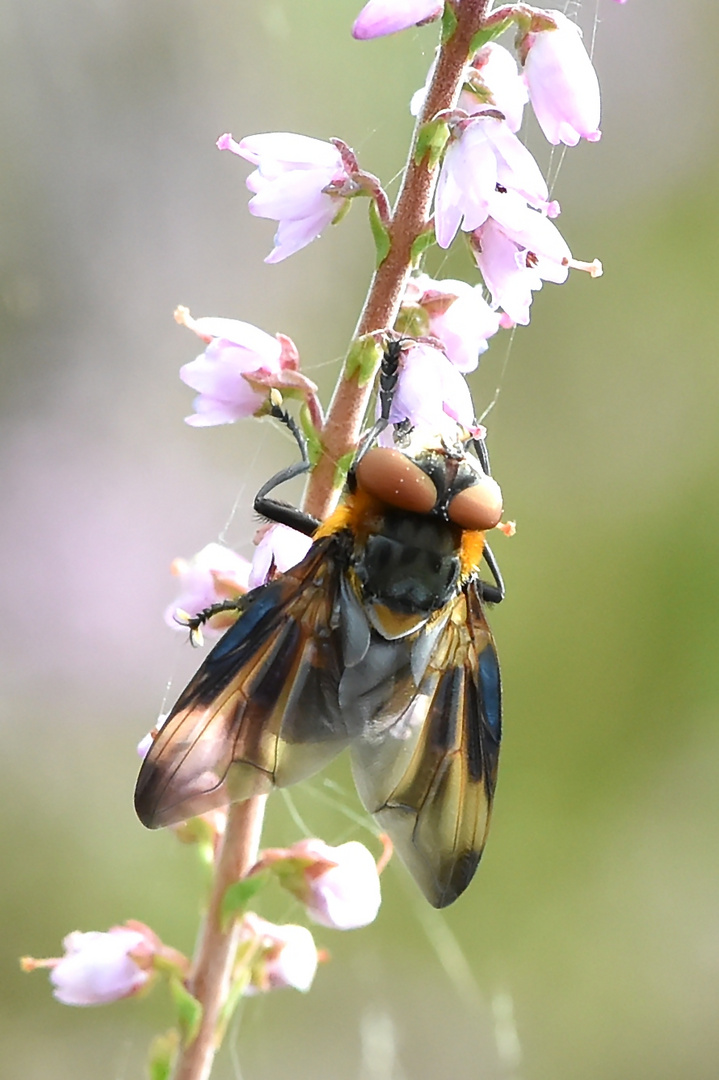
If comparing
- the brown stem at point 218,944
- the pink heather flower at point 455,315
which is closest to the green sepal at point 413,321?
the pink heather flower at point 455,315

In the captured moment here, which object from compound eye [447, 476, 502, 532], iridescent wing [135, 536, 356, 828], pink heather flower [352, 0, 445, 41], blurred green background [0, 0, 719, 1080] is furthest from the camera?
blurred green background [0, 0, 719, 1080]

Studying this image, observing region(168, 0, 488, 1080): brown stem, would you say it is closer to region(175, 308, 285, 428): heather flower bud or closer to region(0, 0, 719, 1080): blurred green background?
region(175, 308, 285, 428): heather flower bud

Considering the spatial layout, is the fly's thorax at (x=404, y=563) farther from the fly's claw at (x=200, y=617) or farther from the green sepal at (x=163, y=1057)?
the green sepal at (x=163, y=1057)

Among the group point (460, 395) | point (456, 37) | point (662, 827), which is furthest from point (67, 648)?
point (456, 37)

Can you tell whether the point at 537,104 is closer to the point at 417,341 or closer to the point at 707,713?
the point at 417,341

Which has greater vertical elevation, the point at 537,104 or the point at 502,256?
the point at 537,104

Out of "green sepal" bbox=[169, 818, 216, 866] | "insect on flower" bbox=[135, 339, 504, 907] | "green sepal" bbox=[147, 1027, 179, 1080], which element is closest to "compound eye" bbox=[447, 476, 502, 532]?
"insect on flower" bbox=[135, 339, 504, 907]

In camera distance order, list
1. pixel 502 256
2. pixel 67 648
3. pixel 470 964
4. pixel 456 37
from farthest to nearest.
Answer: pixel 470 964
pixel 67 648
pixel 502 256
pixel 456 37
